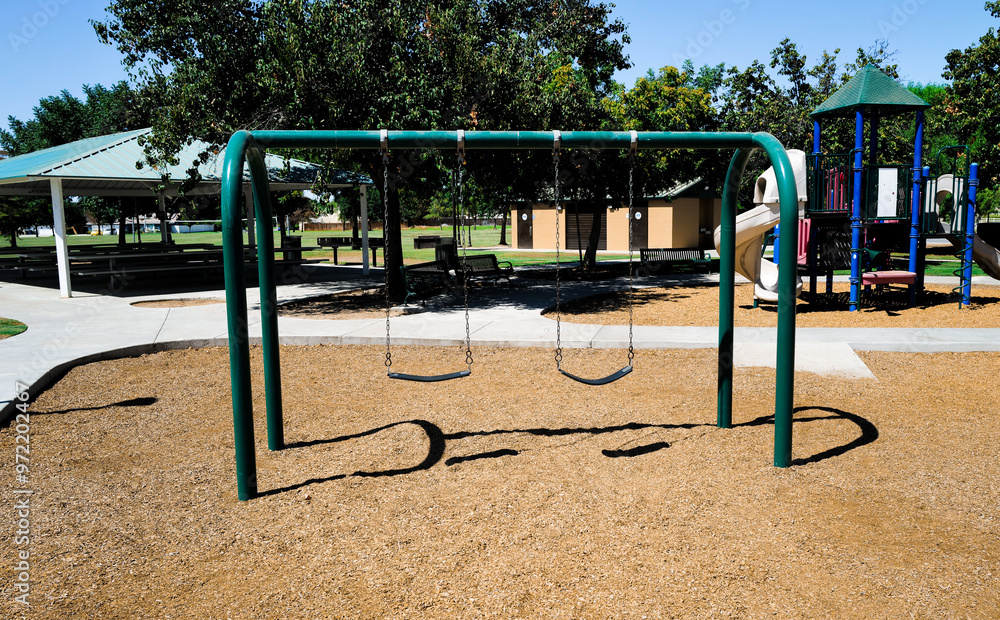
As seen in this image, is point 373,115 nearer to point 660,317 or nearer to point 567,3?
point 660,317

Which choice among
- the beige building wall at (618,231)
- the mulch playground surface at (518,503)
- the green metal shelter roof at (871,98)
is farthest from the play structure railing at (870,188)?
the beige building wall at (618,231)

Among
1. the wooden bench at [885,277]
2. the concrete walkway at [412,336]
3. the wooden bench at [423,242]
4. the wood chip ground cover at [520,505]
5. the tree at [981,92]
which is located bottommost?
the wood chip ground cover at [520,505]

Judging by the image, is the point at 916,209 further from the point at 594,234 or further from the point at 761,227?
the point at 594,234

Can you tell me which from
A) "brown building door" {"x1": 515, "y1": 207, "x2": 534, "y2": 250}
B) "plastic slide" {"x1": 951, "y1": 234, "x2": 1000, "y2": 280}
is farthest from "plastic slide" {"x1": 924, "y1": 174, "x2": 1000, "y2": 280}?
"brown building door" {"x1": 515, "y1": 207, "x2": 534, "y2": 250}

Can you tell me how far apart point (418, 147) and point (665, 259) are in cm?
1643

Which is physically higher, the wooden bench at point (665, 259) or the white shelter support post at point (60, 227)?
the white shelter support post at point (60, 227)

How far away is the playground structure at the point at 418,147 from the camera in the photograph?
4363 mm

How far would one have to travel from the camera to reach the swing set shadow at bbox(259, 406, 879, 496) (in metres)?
4.82

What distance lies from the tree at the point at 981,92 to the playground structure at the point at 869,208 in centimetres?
1631

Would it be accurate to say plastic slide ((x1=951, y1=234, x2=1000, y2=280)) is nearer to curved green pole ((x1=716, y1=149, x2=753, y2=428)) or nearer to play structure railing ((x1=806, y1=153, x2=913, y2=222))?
play structure railing ((x1=806, y1=153, x2=913, y2=222))

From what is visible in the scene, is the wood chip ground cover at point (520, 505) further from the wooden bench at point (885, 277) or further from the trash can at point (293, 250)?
the trash can at point (293, 250)

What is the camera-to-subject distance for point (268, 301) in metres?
5.10

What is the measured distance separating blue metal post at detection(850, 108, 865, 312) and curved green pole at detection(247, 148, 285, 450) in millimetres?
10011

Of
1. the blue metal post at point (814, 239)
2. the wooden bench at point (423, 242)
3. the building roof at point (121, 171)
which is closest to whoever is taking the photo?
the blue metal post at point (814, 239)
